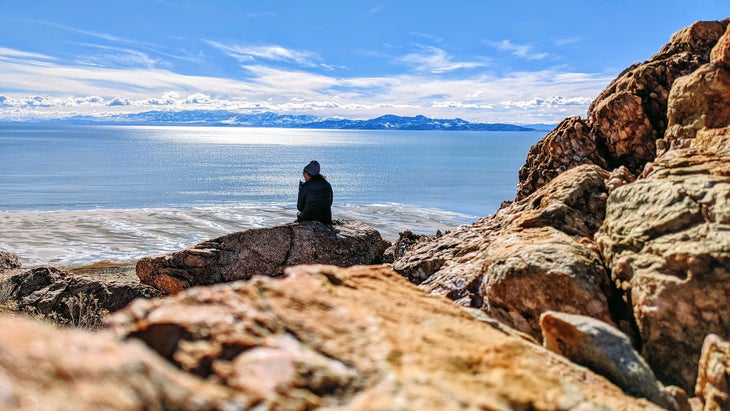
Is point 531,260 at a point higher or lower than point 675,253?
lower

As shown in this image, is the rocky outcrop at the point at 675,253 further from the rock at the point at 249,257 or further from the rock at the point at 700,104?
the rock at the point at 249,257

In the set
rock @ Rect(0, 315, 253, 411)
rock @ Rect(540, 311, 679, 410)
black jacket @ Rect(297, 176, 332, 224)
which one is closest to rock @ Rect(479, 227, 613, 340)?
rock @ Rect(540, 311, 679, 410)

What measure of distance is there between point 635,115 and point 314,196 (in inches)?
345

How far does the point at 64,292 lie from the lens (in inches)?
574

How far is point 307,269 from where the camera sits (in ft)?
15.0

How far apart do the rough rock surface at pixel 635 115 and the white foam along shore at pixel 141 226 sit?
27.7 metres

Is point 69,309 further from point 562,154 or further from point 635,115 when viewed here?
point 635,115

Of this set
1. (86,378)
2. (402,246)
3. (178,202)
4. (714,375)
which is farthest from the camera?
(178,202)

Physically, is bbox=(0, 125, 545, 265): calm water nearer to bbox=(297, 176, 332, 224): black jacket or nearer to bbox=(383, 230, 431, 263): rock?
bbox=(297, 176, 332, 224): black jacket

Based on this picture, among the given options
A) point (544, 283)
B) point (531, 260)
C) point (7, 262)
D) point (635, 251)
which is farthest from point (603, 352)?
point (7, 262)

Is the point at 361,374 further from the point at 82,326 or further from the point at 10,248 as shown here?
the point at 10,248

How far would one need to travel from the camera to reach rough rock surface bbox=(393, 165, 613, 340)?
6.45 meters

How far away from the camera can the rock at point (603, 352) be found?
4512 mm

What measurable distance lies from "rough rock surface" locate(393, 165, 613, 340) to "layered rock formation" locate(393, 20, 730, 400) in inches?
0.7
